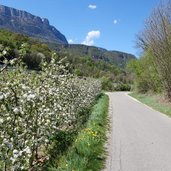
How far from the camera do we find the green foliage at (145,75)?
148 ft

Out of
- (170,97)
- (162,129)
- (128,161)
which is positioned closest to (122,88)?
(170,97)

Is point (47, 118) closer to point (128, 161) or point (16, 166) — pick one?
point (128, 161)

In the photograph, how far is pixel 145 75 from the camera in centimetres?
5241

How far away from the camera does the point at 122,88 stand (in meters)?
96.9

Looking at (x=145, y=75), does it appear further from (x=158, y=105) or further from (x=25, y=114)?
(x=25, y=114)

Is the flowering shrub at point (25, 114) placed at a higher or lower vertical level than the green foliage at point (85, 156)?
higher

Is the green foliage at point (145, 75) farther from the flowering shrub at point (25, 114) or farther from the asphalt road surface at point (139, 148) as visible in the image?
the flowering shrub at point (25, 114)

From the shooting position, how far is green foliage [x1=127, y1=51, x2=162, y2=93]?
45150 mm

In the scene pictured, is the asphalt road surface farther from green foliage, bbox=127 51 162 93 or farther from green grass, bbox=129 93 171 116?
green foliage, bbox=127 51 162 93

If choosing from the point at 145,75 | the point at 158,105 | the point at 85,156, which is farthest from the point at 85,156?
the point at 145,75

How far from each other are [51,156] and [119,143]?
125 inches

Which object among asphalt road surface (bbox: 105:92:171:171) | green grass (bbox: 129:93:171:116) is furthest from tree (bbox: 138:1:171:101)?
asphalt road surface (bbox: 105:92:171:171)

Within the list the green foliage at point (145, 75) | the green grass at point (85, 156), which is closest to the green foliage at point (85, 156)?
the green grass at point (85, 156)

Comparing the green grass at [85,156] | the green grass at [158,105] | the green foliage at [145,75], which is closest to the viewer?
the green grass at [85,156]
